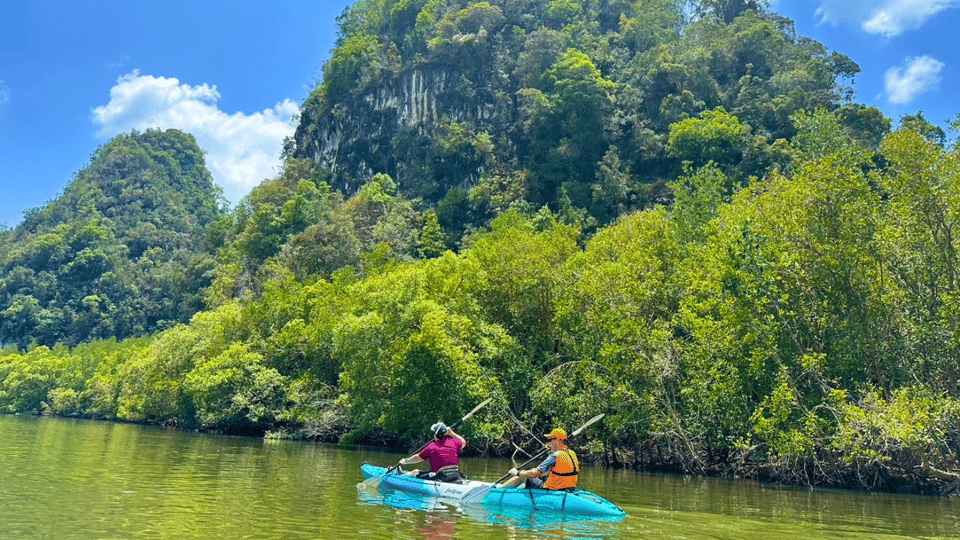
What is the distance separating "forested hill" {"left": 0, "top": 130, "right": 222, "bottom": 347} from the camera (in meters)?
97.6

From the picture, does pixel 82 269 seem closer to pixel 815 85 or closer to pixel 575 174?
pixel 575 174

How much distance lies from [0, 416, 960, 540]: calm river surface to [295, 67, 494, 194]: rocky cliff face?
57971mm

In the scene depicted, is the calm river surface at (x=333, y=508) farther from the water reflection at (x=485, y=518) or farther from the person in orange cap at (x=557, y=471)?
the person in orange cap at (x=557, y=471)

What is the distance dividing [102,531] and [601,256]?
76.6ft

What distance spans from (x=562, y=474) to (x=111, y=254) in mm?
112746

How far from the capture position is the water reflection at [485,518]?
1144 centimetres

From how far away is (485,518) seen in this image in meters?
13.1

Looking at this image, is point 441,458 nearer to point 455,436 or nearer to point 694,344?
point 455,436

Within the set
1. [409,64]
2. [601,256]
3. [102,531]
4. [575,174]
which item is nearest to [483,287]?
[601,256]

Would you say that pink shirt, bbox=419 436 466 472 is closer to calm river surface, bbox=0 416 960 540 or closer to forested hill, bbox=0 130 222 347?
calm river surface, bbox=0 416 960 540

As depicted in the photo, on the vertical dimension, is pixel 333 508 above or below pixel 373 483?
below

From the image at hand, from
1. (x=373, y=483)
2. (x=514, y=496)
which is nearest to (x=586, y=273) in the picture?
(x=373, y=483)

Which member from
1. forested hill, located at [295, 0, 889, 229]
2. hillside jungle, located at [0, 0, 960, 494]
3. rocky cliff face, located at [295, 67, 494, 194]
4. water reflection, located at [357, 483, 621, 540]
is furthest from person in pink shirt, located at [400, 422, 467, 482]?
rocky cliff face, located at [295, 67, 494, 194]

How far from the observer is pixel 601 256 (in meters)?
30.4
